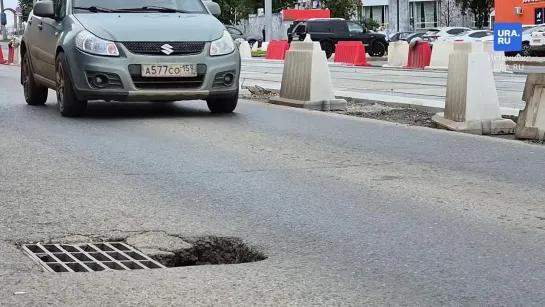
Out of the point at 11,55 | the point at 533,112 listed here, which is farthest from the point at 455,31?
the point at 533,112

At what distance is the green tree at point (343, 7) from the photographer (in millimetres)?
80750

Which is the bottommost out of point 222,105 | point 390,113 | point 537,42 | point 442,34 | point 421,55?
point 442,34

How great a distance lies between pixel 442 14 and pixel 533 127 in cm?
6641

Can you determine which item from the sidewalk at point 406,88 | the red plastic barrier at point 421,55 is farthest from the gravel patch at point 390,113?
the red plastic barrier at point 421,55

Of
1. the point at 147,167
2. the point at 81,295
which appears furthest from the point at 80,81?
the point at 81,295

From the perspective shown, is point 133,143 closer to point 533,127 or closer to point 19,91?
point 533,127

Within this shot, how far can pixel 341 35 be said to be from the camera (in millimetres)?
50125

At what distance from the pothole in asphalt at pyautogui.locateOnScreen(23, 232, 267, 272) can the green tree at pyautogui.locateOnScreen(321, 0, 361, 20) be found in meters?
75.6

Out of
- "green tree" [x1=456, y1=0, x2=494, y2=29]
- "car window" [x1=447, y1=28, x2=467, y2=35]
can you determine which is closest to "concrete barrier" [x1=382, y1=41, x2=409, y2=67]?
"car window" [x1=447, y1=28, x2=467, y2=35]

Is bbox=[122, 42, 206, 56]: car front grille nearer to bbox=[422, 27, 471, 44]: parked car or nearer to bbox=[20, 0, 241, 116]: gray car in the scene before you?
bbox=[20, 0, 241, 116]: gray car

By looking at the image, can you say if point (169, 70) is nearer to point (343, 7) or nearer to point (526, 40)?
point (526, 40)

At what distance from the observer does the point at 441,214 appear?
255 inches

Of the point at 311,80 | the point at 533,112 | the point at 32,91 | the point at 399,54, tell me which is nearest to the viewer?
the point at 533,112

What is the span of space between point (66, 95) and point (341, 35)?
3841cm
